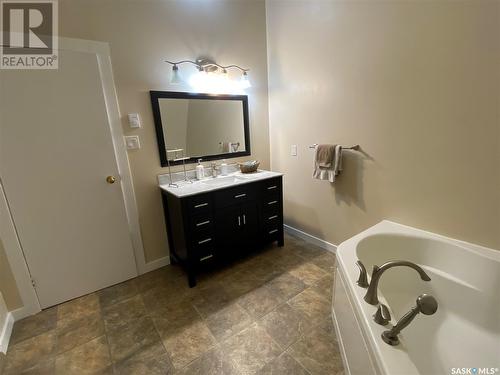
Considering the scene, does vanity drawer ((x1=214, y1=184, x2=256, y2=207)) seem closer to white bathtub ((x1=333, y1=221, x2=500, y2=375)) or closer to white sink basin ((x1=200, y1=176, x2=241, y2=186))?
white sink basin ((x1=200, y1=176, x2=241, y2=186))

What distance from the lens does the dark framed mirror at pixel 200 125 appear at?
7.02 ft

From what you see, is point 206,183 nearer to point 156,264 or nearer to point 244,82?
point 156,264

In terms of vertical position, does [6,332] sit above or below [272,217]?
below

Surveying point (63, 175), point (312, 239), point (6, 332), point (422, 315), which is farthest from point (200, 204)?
point (422, 315)

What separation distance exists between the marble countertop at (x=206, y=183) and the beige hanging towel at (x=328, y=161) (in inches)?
16.7

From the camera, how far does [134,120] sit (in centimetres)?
197

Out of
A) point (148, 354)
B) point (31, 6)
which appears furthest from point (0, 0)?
point (148, 354)

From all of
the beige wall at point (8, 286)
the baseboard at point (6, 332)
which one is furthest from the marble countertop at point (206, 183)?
the baseboard at point (6, 332)

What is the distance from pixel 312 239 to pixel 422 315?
1.28 metres

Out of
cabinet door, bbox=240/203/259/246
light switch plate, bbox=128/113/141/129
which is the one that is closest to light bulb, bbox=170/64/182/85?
light switch plate, bbox=128/113/141/129

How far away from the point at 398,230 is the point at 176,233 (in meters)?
1.82

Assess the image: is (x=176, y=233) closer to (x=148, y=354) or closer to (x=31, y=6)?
(x=148, y=354)

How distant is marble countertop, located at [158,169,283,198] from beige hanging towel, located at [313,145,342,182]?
1.39ft

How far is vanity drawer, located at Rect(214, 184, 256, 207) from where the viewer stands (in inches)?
79.8
